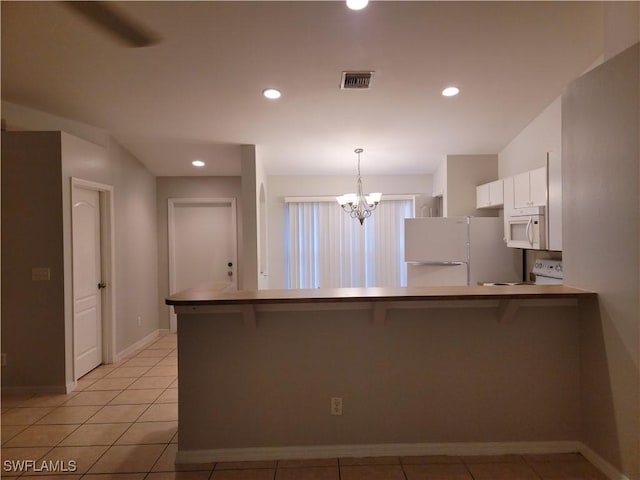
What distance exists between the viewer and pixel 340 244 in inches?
222

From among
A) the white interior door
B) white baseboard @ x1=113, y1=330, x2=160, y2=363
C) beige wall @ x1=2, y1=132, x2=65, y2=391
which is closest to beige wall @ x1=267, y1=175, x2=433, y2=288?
white baseboard @ x1=113, y1=330, x2=160, y2=363

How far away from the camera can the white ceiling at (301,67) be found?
7.80 feet

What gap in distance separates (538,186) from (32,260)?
4.72 m

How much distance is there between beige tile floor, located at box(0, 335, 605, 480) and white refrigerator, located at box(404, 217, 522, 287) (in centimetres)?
238

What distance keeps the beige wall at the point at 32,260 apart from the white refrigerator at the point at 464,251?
3.73m

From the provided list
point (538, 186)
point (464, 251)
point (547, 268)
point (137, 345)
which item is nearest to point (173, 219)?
point (137, 345)

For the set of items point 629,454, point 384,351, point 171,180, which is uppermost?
point 171,180

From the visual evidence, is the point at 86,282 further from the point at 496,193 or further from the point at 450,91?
the point at 496,193

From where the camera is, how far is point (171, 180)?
5422mm

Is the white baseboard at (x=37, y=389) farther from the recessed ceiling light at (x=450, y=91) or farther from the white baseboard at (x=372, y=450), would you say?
the recessed ceiling light at (x=450, y=91)

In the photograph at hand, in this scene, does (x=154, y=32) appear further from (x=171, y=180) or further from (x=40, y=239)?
(x=171, y=180)

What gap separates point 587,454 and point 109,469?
2.84 m

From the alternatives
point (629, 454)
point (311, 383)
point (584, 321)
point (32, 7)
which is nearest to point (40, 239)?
point (32, 7)

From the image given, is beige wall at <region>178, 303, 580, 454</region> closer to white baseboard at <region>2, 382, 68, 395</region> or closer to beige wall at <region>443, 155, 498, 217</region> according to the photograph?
white baseboard at <region>2, 382, 68, 395</region>
